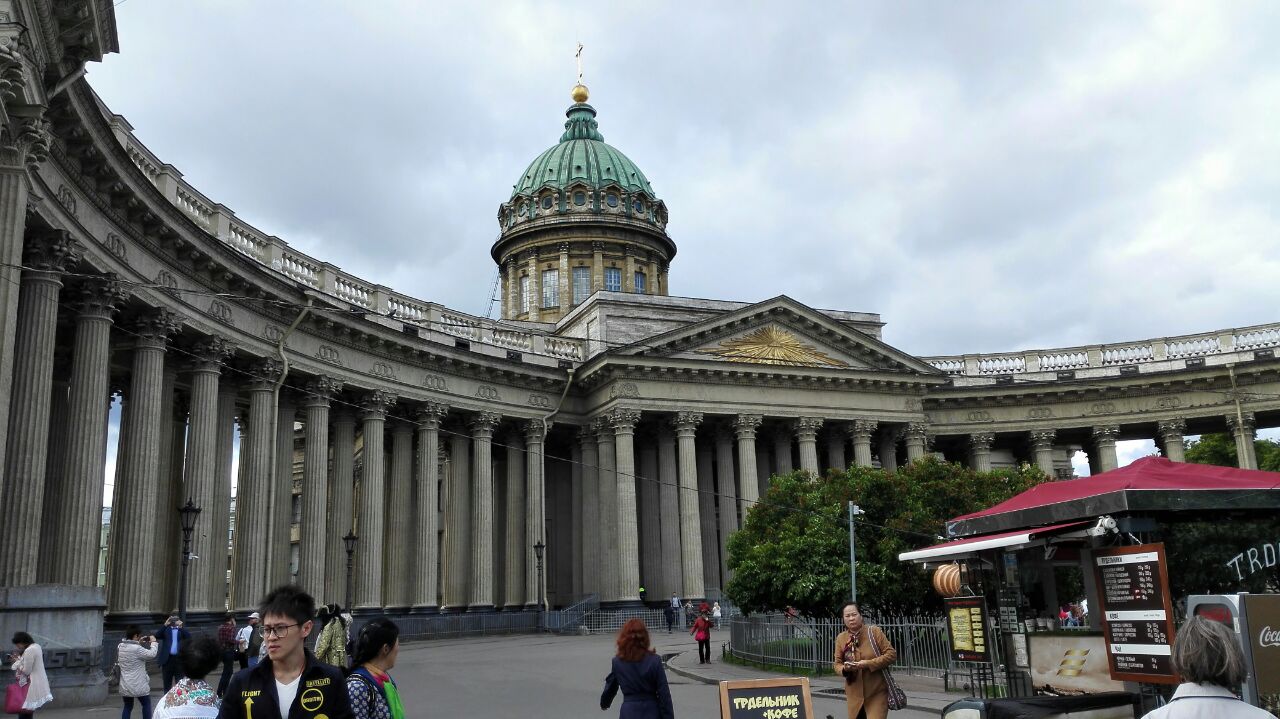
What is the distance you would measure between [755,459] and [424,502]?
14952 mm

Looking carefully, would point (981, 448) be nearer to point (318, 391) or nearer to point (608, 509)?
point (608, 509)

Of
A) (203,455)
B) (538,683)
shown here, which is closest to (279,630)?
(538,683)

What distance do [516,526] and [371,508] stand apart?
8.36 meters

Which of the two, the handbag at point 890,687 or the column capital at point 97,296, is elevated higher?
the column capital at point 97,296

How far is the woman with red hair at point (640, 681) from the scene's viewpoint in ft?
28.5

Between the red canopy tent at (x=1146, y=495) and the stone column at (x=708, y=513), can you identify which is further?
the stone column at (x=708, y=513)

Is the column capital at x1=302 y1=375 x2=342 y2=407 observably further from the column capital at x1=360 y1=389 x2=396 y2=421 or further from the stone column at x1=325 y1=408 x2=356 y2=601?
the stone column at x1=325 y1=408 x2=356 y2=601

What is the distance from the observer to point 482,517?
40094 mm

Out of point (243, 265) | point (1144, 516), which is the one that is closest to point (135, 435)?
point (243, 265)

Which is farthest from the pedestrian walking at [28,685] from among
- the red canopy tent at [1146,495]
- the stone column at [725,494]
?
the stone column at [725,494]

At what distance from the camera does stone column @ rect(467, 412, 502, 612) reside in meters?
39.7

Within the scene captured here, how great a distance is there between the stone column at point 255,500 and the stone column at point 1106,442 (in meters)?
37.1

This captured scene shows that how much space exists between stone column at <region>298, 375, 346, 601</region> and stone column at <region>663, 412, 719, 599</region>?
14923mm

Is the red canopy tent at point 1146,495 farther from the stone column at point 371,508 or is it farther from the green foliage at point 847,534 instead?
the stone column at point 371,508
